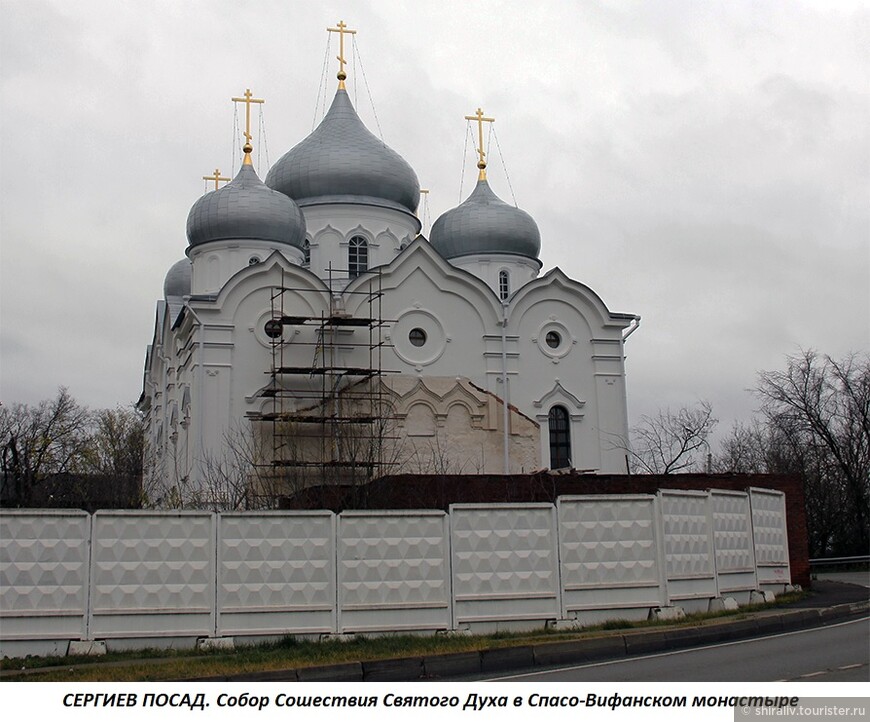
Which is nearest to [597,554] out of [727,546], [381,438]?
[727,546]

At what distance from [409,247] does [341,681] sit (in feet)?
69.6

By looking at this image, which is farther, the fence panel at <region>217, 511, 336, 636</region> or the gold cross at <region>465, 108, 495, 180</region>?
the gold cross at <region>465, 108, 495, 180</region>

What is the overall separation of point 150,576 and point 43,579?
1214 mm

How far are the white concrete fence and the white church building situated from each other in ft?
38.9

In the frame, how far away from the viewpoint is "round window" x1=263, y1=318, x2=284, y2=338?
29.9m

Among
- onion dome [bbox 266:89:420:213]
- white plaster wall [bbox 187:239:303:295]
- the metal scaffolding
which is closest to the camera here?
the metal scaffolding

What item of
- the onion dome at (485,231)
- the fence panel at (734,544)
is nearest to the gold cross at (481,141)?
the onion dome at (485,231)

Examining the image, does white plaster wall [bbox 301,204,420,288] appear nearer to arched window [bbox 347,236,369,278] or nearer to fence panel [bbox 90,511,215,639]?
arched window [bbox 347,236,369,278]

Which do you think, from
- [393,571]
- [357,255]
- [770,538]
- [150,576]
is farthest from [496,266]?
[150,576]

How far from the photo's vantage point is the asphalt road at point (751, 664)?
33.2 ft

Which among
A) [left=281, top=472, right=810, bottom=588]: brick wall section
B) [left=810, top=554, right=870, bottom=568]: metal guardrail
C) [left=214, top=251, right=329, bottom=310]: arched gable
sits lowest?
[left=810, top=554, right=870, bottom=568]: metal guardrail

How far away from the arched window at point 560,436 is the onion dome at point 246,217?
9.07 meters

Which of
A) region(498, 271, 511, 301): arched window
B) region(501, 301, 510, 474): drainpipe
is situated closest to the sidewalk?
region(501, 301, 510, 474): drainpipe

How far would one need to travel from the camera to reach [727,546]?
53.5ft
